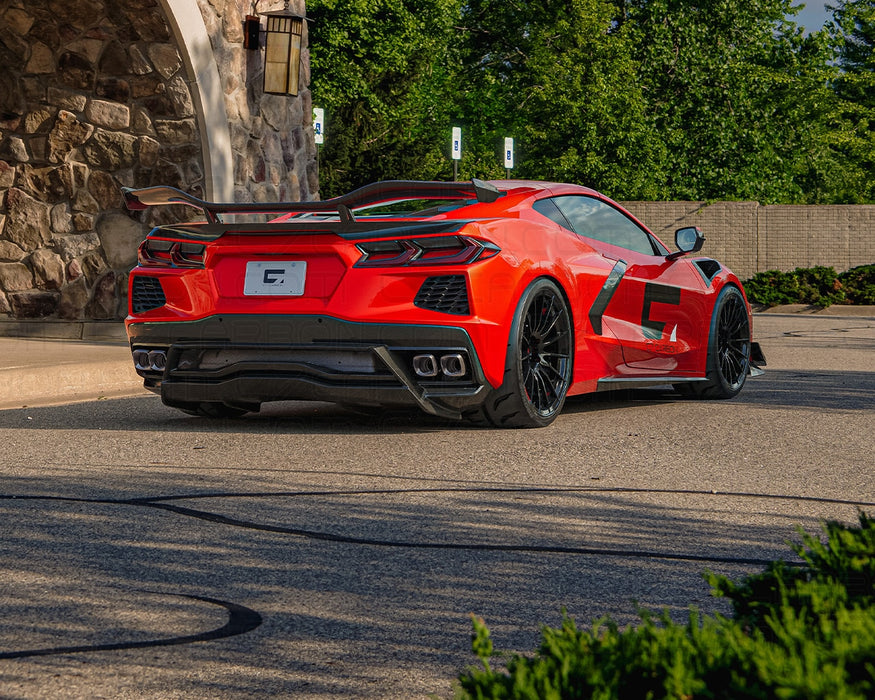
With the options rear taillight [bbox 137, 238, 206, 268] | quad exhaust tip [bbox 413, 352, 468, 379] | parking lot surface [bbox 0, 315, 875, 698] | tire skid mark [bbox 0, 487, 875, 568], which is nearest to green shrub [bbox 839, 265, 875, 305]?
parking lot surface [bbox 0, 315, 875, 698]

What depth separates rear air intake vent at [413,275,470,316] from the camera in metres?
6.73

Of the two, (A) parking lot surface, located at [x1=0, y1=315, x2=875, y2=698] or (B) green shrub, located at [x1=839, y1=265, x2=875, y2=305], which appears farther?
(B) green shrub, located at [x1=839, y1=265, x2=875, y2=305]

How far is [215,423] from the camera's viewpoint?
26.2 feet

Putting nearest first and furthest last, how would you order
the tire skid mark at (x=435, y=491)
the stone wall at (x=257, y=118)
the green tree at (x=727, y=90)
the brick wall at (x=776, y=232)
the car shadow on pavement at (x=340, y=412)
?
the tire skid mark at (x=435, y=491) < the car shadow on pavement at (x=340, y=412) < the stone wall at (x=257, y=118) < the brick wall at (x=776, y=232) < the green tree at (x=727, y=90)

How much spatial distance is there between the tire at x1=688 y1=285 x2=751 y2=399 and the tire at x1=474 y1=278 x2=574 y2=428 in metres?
1.85

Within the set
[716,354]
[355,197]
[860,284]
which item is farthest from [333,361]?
[860,284]

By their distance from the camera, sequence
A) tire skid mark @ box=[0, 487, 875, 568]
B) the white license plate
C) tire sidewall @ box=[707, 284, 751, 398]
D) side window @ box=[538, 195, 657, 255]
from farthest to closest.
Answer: tire sidewall @ box=[707, 284, 751, 398], side window @ box=[538, 195, 657, 255], the white license plate, tire skid mark @ box=[0, 487, 875, 568]

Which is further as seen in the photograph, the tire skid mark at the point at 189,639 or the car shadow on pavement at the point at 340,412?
the car shadow on pavement at the point at 340,412

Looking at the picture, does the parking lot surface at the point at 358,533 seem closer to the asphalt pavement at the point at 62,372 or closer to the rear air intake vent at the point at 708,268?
the asphalt pavement at the point at 62,372

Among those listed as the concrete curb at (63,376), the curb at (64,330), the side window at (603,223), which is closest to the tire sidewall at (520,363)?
the side window at (603,223)

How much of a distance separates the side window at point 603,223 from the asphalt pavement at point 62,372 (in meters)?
3.85

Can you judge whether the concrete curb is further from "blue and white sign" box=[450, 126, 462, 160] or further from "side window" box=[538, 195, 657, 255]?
"blue and white sign" box=[450, 126, 462, 160]

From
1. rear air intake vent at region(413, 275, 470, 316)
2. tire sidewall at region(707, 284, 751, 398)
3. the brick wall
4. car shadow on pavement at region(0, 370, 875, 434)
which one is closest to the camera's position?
rear air intake vent at region(413, 275, 470, 316)

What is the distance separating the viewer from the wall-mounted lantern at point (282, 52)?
13.9 metres
